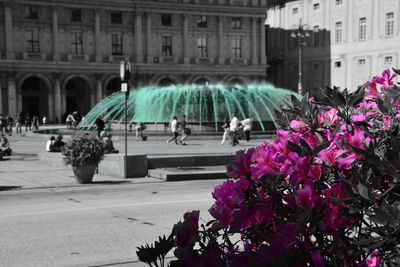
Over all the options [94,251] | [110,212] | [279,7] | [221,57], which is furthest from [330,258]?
[279,7]

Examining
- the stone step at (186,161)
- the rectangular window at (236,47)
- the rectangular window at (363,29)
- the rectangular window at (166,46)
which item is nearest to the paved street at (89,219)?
the stone step at (186,161)

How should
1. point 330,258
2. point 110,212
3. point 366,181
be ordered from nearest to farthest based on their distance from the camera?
point 366,181, point 330,258, point 110,212

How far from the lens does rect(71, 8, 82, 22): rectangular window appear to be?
68125 mm

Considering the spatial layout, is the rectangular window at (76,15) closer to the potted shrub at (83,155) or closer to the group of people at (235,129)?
the group of people at (235,129)

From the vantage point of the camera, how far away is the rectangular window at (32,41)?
6550 centimetres

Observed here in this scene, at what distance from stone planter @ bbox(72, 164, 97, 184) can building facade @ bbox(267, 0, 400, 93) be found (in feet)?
152

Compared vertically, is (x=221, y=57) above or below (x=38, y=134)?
above

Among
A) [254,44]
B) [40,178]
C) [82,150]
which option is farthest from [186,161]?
[254,44]

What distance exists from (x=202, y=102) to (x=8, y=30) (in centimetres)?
3391

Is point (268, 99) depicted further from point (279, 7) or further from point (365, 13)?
point (279, 7)

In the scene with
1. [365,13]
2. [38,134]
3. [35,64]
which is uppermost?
[365,13]

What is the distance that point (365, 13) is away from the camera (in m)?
66.6

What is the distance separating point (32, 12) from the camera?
2586 inches

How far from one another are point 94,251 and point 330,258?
5.89 m
